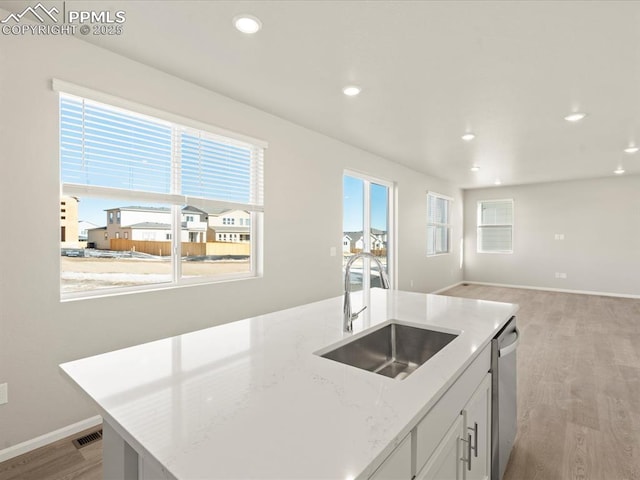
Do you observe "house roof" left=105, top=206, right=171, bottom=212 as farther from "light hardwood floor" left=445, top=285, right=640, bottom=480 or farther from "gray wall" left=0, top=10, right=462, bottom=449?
"light hardwood floor" left=445, top=285, right=640, bottom=480

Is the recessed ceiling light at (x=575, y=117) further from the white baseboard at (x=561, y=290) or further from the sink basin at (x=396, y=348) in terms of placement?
the white baseboard at (x=561, y=290)

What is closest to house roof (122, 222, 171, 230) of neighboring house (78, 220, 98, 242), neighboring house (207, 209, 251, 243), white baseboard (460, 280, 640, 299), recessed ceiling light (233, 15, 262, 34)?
neighboring house (78, 220, 98, 242)

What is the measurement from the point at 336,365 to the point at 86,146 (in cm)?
223

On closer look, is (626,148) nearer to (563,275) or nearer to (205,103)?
(563,275)

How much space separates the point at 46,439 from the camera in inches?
82.0

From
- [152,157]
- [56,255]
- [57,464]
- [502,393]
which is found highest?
[152,157]

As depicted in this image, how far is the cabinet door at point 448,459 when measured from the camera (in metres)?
0.99

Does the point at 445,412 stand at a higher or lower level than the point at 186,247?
lower

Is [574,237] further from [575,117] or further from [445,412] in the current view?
[445,412]

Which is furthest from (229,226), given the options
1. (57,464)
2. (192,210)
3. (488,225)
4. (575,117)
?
(488,225)

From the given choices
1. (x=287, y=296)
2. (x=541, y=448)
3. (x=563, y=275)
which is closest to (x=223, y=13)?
(x=287, y=296)

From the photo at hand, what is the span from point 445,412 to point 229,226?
2620mm

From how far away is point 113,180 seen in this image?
2381 mm

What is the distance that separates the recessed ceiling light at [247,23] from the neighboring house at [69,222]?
5.15 feet
